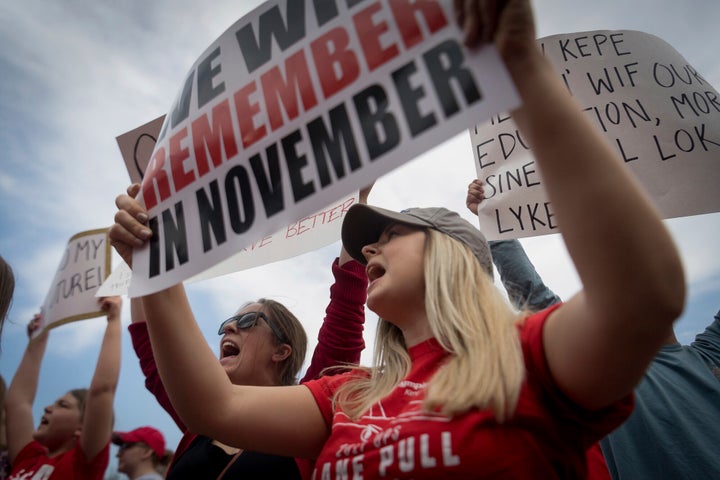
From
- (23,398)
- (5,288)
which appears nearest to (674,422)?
(5,288)

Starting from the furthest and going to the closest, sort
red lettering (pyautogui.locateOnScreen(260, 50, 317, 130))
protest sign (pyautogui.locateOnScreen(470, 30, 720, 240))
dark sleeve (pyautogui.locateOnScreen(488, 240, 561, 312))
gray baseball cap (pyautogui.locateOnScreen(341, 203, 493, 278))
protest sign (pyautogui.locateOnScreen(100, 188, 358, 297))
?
dark sleeve (pyautogui.locateOnScreen(488, 240, 561, 312)), protest sign (pyautogui.locateOnScreen(100, 188, 358, 297)), protest sign (pyautogui.locateOnScreen(470, 30, 720, 240)), gray baseball cap (pyautogui.locateOnScreen(341, 203, 493, 278)), red lettering (pyautogui.locateOnScreen(260, 50, 317, 130))

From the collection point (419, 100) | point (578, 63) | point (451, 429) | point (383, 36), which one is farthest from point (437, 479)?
point (578, 63)

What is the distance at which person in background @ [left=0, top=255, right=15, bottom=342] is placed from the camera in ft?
6.32

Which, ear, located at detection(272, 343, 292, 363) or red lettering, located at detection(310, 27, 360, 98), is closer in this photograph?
red lettering, located at detection(310, 27, 360, 98)

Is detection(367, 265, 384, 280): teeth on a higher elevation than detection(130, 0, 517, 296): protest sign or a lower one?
lower

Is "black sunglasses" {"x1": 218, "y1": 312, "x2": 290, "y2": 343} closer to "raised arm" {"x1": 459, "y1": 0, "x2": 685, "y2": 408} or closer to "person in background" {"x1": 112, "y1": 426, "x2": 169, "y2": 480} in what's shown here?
"raised arm" {"x1": 459, "y1": 0, "x2": 685, "y2": 408}

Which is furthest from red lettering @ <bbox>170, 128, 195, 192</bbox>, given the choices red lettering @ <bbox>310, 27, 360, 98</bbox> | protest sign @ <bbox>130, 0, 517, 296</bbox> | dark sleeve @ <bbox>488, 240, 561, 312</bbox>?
dark sleeve @ <bbox>488, 240, 561, 312</bbox>

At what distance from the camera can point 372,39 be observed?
89 cm

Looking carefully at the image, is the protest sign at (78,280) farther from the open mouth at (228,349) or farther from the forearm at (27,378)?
the forearm at (27,378)

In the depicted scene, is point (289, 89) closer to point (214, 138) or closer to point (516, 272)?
point (214, 138)

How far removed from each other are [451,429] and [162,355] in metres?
0.70

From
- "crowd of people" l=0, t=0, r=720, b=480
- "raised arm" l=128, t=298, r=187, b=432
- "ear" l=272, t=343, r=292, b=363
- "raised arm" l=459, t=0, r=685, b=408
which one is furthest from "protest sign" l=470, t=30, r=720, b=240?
"raised arm" l=128, t=298, r=187, b=432

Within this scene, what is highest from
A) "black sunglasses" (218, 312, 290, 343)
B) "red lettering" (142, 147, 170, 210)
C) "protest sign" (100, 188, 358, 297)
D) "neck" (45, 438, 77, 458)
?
"protest sign" (100, 188, 358, 297)

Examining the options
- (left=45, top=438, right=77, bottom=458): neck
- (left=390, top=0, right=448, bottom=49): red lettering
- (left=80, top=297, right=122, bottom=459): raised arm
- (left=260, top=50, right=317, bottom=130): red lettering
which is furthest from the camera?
(left=45, top=438, right=77, bottom=458): neck
